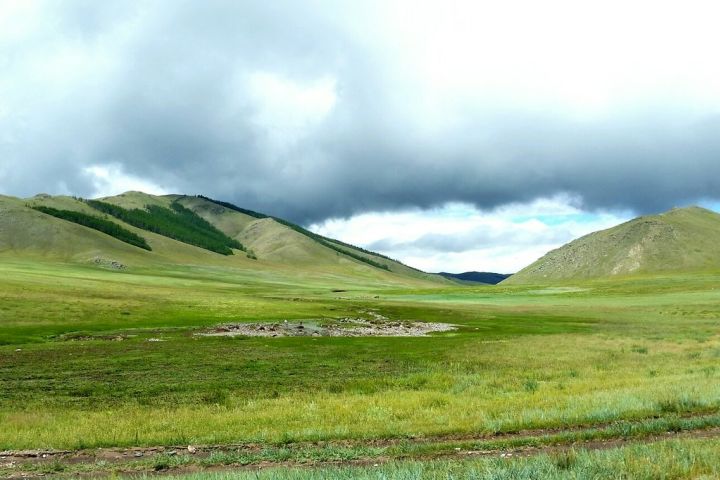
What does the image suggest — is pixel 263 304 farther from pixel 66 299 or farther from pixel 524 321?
pixel 524 321

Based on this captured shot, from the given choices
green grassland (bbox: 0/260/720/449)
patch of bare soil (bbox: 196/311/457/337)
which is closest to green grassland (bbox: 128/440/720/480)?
green grassland (bbox: 0/260/720/449)

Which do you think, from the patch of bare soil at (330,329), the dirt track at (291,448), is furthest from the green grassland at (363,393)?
the patch of bare soil at (330,329)

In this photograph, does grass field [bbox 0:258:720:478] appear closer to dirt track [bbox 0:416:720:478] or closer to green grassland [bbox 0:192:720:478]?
green grassland [bbox 0:192:720:478]

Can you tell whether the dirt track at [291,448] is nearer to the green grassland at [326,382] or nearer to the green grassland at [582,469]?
the green grassland at [326,382]

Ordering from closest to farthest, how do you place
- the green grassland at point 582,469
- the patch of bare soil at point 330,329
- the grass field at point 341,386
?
1. the green grassland at point 582,469
2. the grass field at point 341,386
3. the patch of bare soil at point 330,329

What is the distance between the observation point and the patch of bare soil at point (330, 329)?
218 feet

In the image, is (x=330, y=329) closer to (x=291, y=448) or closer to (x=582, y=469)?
(x=291, y=448)

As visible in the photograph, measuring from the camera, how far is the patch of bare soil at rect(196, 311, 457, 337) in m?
66.4

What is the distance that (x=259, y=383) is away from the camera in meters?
31.6

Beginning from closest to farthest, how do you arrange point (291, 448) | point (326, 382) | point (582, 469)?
point (582, 469)
point (291, 448)
point (326, 382)

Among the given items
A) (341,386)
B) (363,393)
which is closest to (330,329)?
(341,386)

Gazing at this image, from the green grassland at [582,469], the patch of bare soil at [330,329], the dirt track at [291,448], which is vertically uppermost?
the green grassland at [582,469]

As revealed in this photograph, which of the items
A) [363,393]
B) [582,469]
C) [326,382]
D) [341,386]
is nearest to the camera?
[582,469]

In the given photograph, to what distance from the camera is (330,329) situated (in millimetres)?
72812
